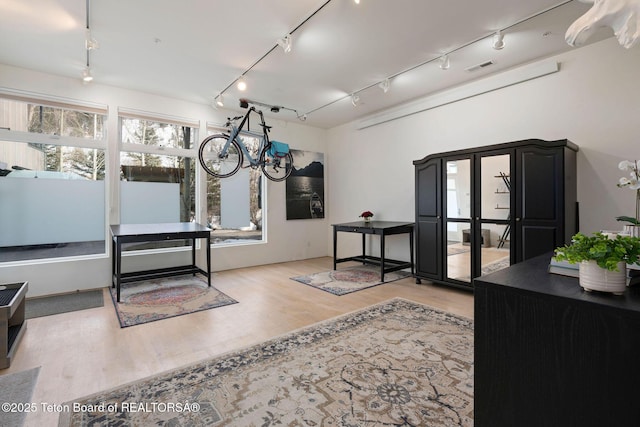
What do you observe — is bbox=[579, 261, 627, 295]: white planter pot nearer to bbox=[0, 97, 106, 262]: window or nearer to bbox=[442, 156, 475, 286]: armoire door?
bbox=[442, 156, 475, 286]: armoire door

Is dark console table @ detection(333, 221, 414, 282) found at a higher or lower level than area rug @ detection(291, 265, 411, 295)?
higher

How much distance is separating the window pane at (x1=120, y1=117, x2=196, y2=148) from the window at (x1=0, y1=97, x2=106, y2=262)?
0.36 m

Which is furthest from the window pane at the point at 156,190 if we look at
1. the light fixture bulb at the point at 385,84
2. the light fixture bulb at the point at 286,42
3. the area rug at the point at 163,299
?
the light fixture bulb at the point at 385,84

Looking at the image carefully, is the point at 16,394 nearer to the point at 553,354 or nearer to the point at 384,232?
the point at 553,354

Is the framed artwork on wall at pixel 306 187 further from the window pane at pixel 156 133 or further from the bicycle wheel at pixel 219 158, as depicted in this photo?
the window pane at pixel 156 133

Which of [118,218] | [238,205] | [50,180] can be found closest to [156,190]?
[118,218]

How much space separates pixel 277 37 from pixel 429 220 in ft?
10.2

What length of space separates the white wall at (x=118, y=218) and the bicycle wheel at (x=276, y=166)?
0.23 m

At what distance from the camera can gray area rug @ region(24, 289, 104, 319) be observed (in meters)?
3.53

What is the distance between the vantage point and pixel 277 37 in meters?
3.32

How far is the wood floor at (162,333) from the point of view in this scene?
221 cm

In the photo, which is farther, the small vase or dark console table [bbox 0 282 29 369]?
dark console table [bbox 0 282 29 369]

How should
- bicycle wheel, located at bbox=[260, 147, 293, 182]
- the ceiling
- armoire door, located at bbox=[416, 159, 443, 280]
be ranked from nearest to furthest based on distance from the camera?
the ceiling, armoire door, located at bbox=[416, 159, 443, 280], bicycle wheel, located at bbox=[260, 147, 293, 182]

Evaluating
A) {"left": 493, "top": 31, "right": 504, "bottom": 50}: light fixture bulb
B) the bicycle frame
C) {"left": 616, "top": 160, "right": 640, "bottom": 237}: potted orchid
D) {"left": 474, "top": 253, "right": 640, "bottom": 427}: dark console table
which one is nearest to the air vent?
{"left": 493, "top": 31, "right": 504, "bottom": 50}: light fixture bulb
